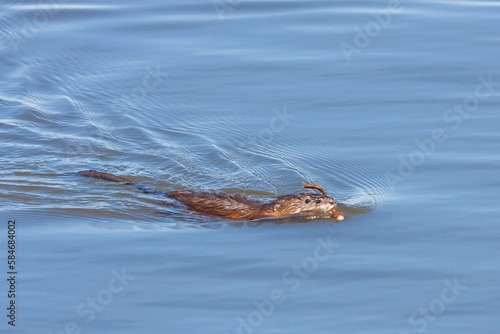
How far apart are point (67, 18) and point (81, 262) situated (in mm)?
8843

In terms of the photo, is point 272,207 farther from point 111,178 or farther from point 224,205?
point 111,178

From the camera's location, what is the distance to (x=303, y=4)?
51.3ft

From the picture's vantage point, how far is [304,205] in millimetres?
8602

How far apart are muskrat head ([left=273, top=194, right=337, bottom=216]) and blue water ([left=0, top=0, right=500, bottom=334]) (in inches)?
6.6

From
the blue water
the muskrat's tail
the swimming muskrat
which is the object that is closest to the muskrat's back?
the swimming muskrat

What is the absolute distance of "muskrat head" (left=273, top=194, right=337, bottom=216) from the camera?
859 cm

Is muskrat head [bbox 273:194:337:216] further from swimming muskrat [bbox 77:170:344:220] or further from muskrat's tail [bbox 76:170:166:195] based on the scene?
muskrat's tail [bbox 76:170:166:195]

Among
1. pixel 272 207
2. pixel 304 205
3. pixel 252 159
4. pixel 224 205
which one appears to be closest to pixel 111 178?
pixel 224 205

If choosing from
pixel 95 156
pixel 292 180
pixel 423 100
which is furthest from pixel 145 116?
pixel 423 100

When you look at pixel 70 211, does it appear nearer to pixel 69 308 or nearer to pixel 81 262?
pixel 81 262

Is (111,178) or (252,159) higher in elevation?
(252,159)

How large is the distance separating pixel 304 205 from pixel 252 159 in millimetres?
1718

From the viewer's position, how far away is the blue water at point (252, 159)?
682cm

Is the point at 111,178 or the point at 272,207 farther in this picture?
the point at 111,178
